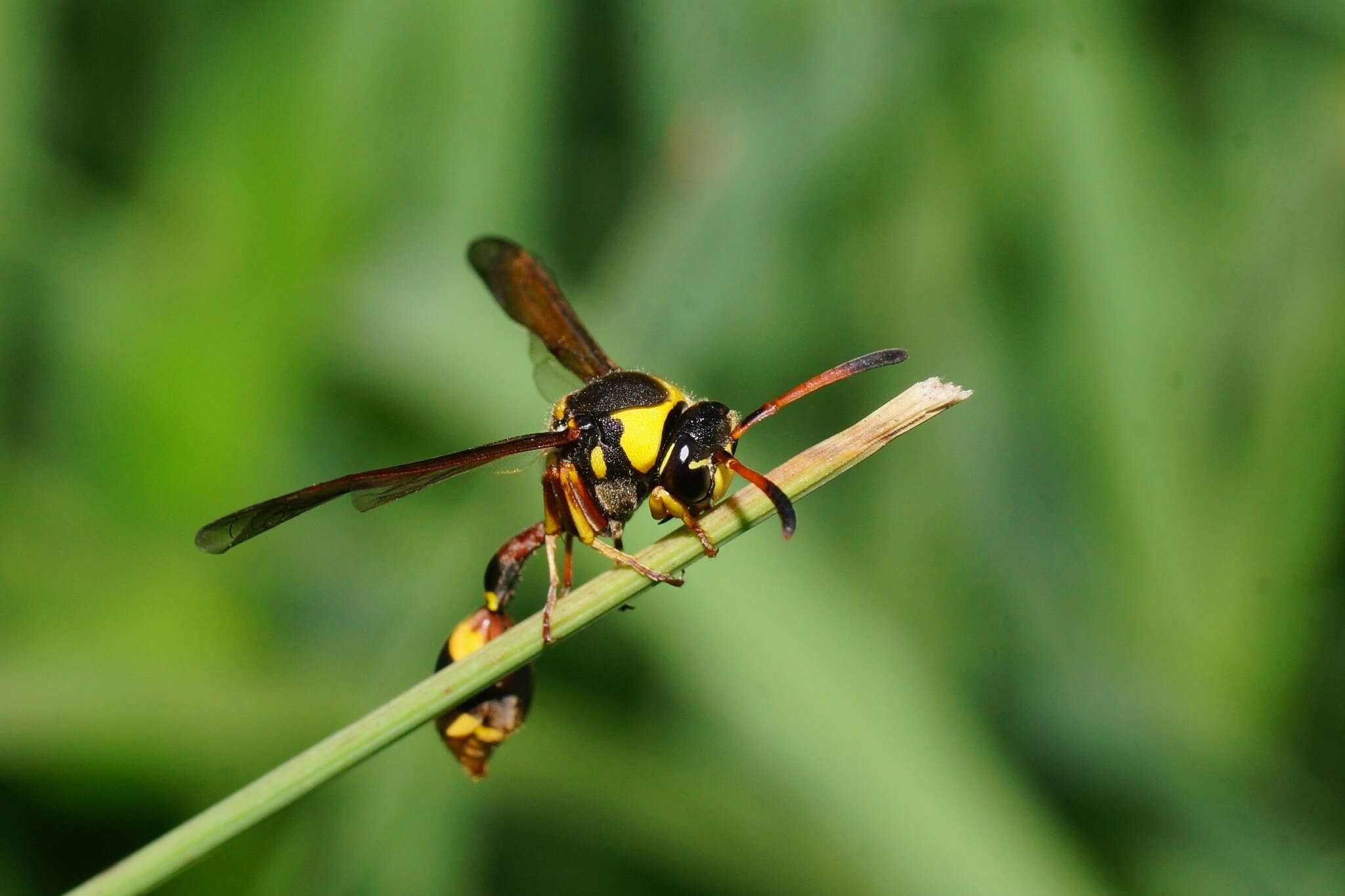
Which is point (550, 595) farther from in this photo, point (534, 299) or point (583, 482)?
point (534, 299)

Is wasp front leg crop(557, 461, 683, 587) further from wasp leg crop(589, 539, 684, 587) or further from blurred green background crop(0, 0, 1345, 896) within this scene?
blurred green background crop(0, 0, 1345, 896)

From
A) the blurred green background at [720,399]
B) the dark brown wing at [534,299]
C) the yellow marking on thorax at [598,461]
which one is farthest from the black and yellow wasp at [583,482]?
the blurred green background at [720,399]

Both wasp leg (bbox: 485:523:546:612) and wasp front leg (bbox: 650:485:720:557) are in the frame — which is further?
wasp leg (bbox: 485:523:546:612)

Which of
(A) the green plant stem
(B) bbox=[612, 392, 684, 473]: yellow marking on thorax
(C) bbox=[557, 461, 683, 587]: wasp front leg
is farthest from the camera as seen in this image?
(C) bbox=[557, 461, 683, 587]: wasp front leg

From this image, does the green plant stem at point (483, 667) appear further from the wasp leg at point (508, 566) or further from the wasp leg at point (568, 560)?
the wasp leg at point (508, 566)

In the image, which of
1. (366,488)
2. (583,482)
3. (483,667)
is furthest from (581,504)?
(483,667)

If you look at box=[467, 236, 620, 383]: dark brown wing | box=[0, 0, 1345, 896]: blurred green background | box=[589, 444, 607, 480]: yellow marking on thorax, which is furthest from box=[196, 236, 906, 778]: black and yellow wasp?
box=[0, 0, 1345, 896]: blurred green background
